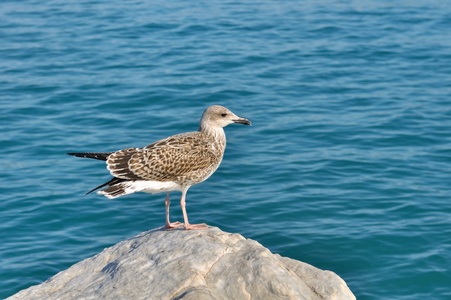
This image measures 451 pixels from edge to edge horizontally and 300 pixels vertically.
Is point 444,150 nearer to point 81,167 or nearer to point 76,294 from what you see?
point 81,167

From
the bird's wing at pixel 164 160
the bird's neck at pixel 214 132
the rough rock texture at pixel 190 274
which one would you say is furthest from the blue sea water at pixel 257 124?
the bird's wing at pixel 164 160

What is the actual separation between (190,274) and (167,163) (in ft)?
6.78

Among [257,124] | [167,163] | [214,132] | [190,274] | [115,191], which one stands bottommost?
[257,124]

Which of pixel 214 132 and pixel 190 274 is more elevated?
pixel 214 132

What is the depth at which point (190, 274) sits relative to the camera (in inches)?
316

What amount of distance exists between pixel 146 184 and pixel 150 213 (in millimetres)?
3562

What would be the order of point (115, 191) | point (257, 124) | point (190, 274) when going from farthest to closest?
1. point (257, 124)
2. point (115, 191)
3. point (190, 274)

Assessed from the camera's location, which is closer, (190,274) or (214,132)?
(190,274)

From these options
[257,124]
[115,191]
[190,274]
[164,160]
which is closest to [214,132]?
[164,160]

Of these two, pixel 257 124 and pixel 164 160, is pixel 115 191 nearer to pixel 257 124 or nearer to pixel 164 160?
pixel 164 160

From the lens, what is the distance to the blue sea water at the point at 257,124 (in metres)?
12.0

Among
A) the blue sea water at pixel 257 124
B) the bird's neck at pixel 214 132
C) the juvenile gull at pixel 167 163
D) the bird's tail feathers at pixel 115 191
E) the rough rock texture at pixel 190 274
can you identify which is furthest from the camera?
the blue sea water at pixel 257 124

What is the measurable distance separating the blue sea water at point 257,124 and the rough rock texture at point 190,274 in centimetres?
238

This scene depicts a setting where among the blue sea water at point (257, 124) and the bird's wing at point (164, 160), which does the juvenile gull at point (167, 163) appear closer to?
the bird's wing at point (164, 160)
